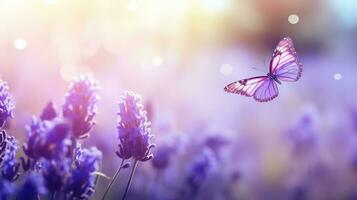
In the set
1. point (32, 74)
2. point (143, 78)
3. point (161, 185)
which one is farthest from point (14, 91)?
point (143, 78)

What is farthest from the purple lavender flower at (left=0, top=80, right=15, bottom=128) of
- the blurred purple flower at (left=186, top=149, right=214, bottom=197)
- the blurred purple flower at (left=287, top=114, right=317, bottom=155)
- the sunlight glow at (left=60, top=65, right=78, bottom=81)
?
the sunlight glow at (left=60, top=65, right=78, bottom=81)

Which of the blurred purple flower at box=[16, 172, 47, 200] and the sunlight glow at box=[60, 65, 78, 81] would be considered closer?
the blurred purple flower at box=[16, 172, 47, 200]

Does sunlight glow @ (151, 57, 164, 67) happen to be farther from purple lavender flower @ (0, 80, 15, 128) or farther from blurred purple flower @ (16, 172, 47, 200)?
blurred purple flower @ (16, 172, 47, 200)

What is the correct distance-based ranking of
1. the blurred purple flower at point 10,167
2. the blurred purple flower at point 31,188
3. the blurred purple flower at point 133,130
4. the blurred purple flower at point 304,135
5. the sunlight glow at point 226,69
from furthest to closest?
the sunlight glow at point 226,69 → the blurred purple flower at point 304,135 → the blurred purple flower at point 133,130 → the blurred purple flower at point 10,167 → the blurred purple flower at point 31,188

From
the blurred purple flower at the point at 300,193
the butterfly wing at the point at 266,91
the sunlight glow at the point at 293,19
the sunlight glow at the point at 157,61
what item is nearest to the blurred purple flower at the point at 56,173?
the butterfly wing at the point at 266,91

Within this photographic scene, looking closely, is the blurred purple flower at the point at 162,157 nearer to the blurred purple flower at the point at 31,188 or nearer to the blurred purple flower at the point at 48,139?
the blurred purple flower at the point at 48,139

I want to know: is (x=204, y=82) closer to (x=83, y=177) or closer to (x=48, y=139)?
(x=83, y=177)
